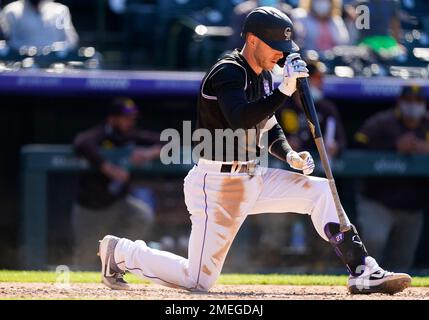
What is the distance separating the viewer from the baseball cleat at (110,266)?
542 cm

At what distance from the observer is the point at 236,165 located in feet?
16.9

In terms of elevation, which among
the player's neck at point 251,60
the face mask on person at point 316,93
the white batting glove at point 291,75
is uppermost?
the white batting glove at point 291,75

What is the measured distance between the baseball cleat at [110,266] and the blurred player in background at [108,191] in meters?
3.14

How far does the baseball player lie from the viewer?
16.6ft

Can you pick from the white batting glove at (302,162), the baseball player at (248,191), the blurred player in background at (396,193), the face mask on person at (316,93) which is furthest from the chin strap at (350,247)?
the blurred player in background at (396,193)

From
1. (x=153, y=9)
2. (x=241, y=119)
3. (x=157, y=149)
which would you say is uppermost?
(x=241, y=119)

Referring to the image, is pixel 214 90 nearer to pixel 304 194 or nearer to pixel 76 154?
pixel 304 194

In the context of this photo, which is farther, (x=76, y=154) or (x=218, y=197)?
(x=76, y=154)

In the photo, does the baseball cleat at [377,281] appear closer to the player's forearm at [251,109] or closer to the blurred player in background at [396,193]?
the player's forearm at [251,109]

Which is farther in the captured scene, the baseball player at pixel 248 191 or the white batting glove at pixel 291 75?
the baseball player at pixel 248 191

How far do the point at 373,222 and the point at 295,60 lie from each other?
Result: 4.16m

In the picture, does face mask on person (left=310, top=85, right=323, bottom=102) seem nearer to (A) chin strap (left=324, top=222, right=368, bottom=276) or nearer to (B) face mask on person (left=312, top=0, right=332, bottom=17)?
(B) face mask on person (left=312, top=0, right=332, bottom=17)

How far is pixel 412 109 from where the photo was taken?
8.81 meters
